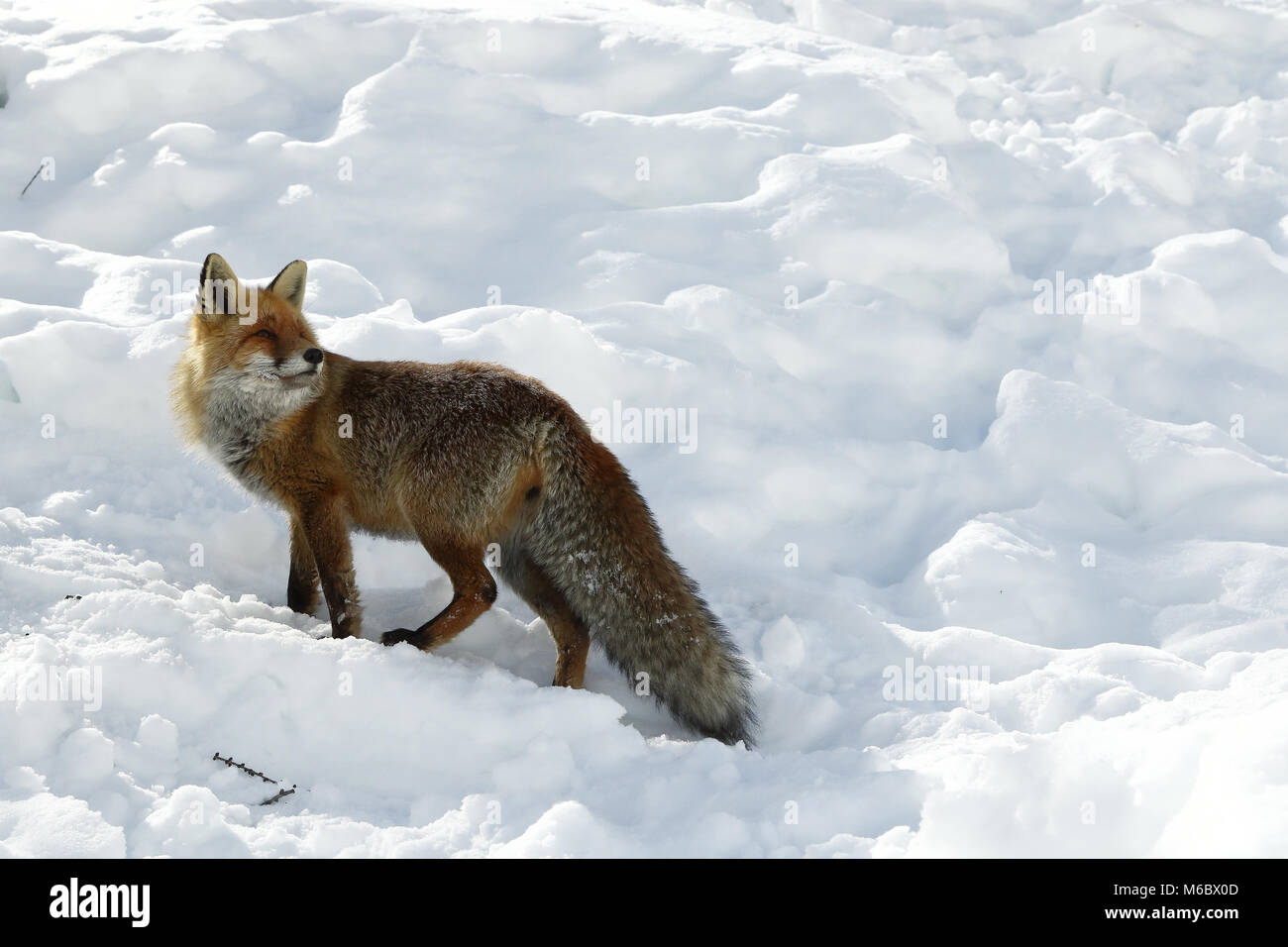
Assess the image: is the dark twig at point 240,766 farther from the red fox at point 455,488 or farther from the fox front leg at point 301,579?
the fox front leg at point 301,579

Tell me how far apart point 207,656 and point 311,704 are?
1.42ft

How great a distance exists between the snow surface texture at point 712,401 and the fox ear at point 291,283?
993mm

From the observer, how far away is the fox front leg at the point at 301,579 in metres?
4.93

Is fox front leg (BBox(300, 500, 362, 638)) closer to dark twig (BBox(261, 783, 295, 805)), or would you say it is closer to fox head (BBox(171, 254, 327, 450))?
fox head (BBox(171, 254, 327, 450))

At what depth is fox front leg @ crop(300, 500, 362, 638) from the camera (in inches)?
185

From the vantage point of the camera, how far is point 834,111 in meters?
9.33

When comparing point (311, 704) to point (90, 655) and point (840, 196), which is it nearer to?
point (90, 655)

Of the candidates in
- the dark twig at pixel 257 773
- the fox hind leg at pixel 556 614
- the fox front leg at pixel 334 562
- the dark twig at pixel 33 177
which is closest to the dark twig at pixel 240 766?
the dark twig at pixel 257 773

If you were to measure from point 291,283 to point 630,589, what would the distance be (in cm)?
224

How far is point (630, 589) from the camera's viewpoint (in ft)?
14.4

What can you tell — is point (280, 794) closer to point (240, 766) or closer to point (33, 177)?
point (240, 766)

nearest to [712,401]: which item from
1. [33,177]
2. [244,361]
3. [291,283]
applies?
[291,283]
